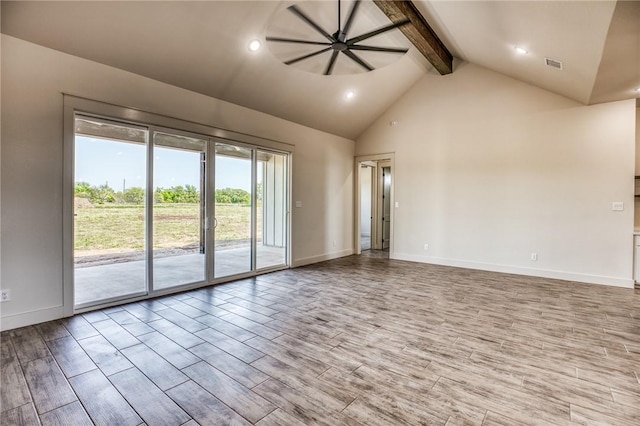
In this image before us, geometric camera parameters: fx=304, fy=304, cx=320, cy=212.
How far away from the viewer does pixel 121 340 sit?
2924 mm

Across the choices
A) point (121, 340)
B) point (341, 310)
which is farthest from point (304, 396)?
point (121, 340)

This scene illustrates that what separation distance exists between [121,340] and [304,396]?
198 centimetres

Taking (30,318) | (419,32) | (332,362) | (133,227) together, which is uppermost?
(419,32)

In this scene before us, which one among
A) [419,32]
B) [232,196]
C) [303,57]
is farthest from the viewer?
[232,196]

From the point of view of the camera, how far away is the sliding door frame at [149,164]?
344cm

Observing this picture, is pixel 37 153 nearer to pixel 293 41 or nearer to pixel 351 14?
pixel 293 41

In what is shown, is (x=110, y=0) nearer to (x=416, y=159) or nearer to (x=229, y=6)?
(x=229, y=6)

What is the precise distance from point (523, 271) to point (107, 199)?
6943 mm

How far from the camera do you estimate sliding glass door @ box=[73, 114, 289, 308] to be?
3.84 m

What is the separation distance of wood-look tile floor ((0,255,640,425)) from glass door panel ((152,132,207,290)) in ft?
2.15

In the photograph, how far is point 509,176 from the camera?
19.2 ft

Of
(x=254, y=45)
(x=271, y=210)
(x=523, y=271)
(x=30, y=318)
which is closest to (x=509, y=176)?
(x=523, y=271)

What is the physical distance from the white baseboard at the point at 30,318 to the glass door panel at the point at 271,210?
2923mm

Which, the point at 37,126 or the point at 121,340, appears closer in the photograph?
the point at 121,340
